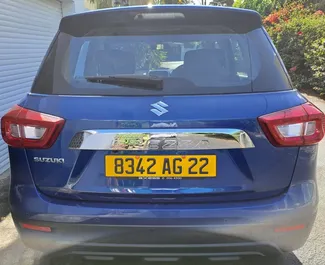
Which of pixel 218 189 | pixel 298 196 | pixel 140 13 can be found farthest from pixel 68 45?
pixel 298 196

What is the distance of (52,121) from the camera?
1.93m

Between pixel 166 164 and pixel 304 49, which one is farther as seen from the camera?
pixel 304 49

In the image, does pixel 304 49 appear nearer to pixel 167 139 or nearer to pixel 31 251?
pixel 31 251

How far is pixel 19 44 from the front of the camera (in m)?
6.03

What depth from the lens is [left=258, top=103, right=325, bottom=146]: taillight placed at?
1.90 meters

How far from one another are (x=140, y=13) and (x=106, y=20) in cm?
20

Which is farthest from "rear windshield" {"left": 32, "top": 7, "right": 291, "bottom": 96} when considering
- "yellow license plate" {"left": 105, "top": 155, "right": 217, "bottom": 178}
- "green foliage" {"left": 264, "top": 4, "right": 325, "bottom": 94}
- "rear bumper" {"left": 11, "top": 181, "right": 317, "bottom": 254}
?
"green foliage" {"left": 264, "top": 4, "right": 325, "bottom": 94}

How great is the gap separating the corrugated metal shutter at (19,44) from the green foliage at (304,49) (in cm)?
647

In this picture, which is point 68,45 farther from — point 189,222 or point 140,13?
point 189,222

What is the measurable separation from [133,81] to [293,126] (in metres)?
0.86

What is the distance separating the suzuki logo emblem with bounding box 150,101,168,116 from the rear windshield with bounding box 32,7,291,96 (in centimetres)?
10

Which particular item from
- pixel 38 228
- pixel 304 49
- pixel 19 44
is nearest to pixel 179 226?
pixel 38 228

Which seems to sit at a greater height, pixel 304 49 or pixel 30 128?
pixel 30 128

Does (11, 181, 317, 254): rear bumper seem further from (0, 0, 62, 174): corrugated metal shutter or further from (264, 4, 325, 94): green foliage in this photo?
(264, 4, 325, 94): green foliage
